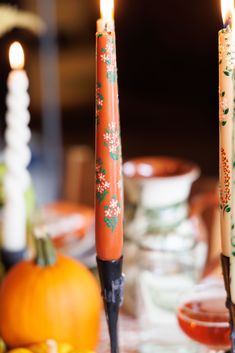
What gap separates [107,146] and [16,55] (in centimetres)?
33

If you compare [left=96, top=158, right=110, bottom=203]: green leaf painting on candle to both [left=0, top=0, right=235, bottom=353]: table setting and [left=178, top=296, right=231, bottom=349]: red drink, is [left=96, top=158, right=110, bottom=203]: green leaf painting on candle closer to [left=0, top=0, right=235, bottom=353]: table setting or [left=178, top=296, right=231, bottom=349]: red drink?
[left=0, top=0, right=235, bottom=353]: table setting

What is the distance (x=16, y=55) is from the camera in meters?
0.89

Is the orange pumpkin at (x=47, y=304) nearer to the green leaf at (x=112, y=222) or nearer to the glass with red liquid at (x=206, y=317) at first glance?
the glass with red liquid at (x=206, y=317)

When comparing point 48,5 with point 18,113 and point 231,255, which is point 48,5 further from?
point 231,255

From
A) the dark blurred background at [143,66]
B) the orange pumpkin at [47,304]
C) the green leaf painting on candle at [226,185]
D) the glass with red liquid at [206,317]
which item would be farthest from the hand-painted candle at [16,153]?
the dark blurred background at [143,66]

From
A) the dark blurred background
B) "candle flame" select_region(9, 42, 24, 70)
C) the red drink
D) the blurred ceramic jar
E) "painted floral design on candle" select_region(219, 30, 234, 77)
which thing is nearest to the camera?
"painted floral design on candle" select_region(219, 30, 234, 77)

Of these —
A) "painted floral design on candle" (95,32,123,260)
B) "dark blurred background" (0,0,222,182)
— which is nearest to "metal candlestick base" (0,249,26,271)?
"painted floral design on candle" (95,32,123,260)

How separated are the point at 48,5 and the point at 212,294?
4026mm

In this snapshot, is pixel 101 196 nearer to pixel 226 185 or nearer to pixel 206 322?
pixel 226 185

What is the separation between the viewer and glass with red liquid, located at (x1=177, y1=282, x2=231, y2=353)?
2.56ft

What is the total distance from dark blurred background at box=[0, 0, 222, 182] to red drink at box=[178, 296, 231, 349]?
457 cm

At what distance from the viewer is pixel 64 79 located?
6.06 meters

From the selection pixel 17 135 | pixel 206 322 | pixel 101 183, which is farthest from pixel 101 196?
pixel 17 135

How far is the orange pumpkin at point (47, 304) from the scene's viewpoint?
2.82 ft
